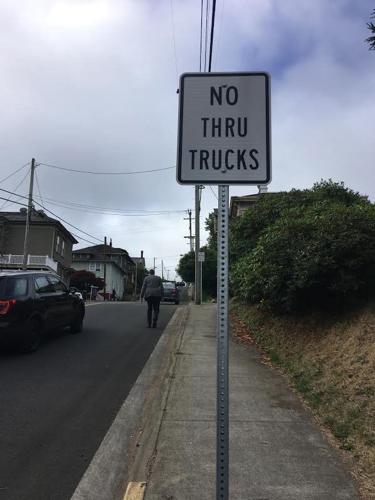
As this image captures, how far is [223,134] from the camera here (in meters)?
3.00

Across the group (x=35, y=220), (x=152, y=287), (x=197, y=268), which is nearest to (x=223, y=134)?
(x=152, y=287)

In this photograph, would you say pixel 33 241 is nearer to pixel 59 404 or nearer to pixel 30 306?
pixel 30 306

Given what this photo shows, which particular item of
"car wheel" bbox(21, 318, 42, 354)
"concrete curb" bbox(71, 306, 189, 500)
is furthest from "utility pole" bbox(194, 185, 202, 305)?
"concrete curb" bbox(71, 306, 189, 500)

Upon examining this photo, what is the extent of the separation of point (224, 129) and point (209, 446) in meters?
3.31

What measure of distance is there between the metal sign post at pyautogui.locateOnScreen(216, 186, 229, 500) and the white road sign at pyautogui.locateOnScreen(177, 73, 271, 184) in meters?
0.15

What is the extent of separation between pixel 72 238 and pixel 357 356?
4906 cm

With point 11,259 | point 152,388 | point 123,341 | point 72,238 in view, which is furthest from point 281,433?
point 72,238

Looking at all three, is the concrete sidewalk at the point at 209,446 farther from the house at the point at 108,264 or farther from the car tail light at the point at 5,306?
the house at the point at 108,264

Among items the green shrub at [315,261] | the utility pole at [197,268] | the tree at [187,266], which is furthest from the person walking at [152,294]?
the tree at [187,266]

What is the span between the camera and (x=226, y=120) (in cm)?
301

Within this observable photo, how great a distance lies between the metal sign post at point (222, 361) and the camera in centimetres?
266

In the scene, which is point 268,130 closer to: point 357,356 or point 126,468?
point 126,468

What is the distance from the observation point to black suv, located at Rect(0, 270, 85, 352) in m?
9.80

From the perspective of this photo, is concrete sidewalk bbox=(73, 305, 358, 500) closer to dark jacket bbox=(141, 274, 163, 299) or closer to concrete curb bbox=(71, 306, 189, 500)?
concrete curb bbox=(71, 306, 189, 500)
